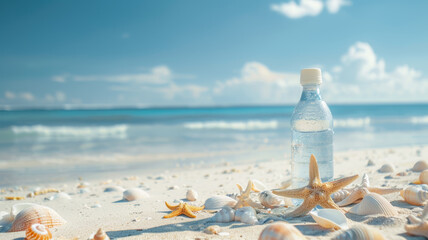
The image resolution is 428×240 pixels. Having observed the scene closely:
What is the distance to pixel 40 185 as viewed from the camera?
220 inches

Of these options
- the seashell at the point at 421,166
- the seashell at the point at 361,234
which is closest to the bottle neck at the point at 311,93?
the seashell at the point at 361,234

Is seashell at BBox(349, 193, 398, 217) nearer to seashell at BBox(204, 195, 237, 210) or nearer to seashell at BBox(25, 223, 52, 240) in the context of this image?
seashell at BBox(204, 195, 237, 210)

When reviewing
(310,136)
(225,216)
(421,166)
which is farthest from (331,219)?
(421,166)

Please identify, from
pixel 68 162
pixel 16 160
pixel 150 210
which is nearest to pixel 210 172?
pixel 150 210

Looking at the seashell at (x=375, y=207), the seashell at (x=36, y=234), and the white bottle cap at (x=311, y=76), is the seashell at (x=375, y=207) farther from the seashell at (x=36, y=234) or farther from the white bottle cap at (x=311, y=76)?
the seashell at (x=36, y=234)

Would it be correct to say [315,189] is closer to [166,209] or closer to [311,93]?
[311,93]

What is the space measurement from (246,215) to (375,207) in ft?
3.45

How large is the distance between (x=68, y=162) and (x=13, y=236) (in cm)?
560

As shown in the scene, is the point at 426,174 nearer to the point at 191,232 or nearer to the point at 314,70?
the point at 314,70

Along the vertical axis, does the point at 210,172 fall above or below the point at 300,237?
below

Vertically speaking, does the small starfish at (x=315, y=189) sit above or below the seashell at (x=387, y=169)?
above

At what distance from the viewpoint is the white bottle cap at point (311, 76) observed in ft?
9.16

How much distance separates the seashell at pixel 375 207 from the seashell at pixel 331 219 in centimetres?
45

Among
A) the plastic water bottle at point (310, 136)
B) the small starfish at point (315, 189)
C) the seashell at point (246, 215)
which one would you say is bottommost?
the seashell at point (246, 215)
